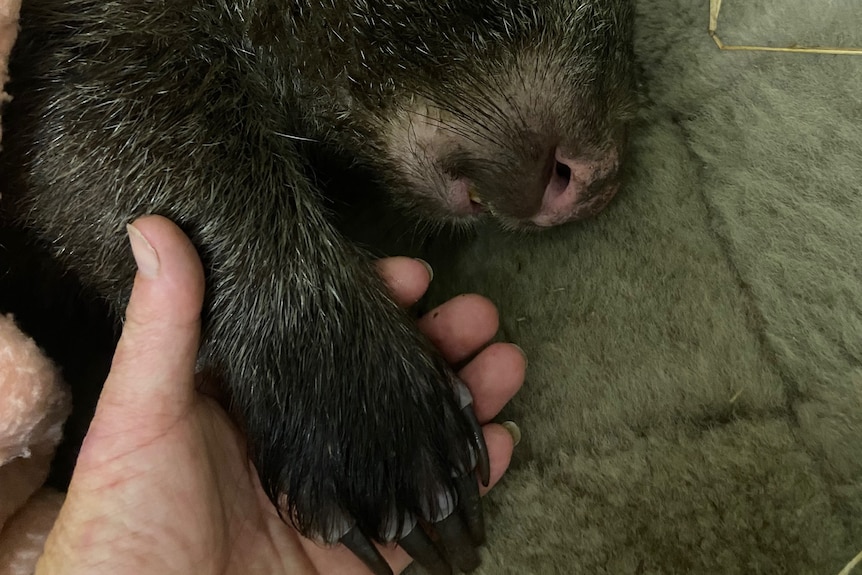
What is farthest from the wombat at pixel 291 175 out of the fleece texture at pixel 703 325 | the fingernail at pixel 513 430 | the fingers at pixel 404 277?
the fleece texture at pixel 703 325

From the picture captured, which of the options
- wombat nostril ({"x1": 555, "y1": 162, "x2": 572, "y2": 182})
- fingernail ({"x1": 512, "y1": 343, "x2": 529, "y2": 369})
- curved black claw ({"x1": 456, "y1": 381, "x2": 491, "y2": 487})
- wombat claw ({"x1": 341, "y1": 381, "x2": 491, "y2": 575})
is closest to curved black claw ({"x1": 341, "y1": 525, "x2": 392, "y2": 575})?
wombat claw ({"x1": 341, "y1": 381, "x2": 491, "y2": 575})

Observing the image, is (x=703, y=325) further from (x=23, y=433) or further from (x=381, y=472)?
(x=23, y=433)

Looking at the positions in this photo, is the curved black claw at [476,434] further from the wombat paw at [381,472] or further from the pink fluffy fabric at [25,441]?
the pink fluffy fabric at [25,441]

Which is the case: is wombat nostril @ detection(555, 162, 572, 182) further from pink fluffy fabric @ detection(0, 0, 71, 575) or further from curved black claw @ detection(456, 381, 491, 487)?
pink fluffy fabric @ detection(0, 0, 71, 575)

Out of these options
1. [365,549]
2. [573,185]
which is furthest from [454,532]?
[573,185]

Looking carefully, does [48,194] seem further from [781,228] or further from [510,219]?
[781,228]

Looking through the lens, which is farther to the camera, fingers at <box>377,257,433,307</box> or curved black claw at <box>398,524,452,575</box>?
fingers at <box>377,257,433,307</box>
